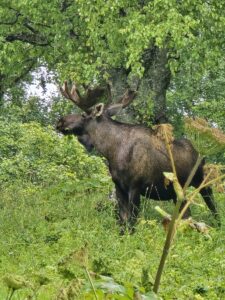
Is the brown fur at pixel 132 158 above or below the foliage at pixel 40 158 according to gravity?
above

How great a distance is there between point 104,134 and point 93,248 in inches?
154

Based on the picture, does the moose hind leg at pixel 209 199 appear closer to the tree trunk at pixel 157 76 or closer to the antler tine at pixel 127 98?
the antler tine at pixel 127 98

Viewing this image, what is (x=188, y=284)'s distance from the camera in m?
8.13

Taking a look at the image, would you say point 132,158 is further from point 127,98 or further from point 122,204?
point 127,98

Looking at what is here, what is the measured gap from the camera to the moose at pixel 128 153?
13117mm

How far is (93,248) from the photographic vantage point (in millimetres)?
10188

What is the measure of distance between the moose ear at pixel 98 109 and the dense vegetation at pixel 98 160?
599 mm

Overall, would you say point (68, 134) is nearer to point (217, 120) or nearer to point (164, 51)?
point (164, 51)

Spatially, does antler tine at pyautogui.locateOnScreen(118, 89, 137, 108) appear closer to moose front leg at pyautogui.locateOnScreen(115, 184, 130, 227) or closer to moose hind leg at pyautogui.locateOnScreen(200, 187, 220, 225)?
moose front leg at pyautogui.locateOnScreen(115, 184, 130, 227)

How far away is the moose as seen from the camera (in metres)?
13.1

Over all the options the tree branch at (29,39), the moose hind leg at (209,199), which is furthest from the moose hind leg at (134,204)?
the tree branch at (29,39)

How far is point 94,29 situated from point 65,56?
3281mm

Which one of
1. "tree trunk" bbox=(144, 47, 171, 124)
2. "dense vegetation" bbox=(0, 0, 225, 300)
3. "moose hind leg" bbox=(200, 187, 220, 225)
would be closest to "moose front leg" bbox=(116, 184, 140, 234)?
"dense vegetation" bbox=(0, 0, 225, 300)

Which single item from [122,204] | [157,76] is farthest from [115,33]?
[122,204]
